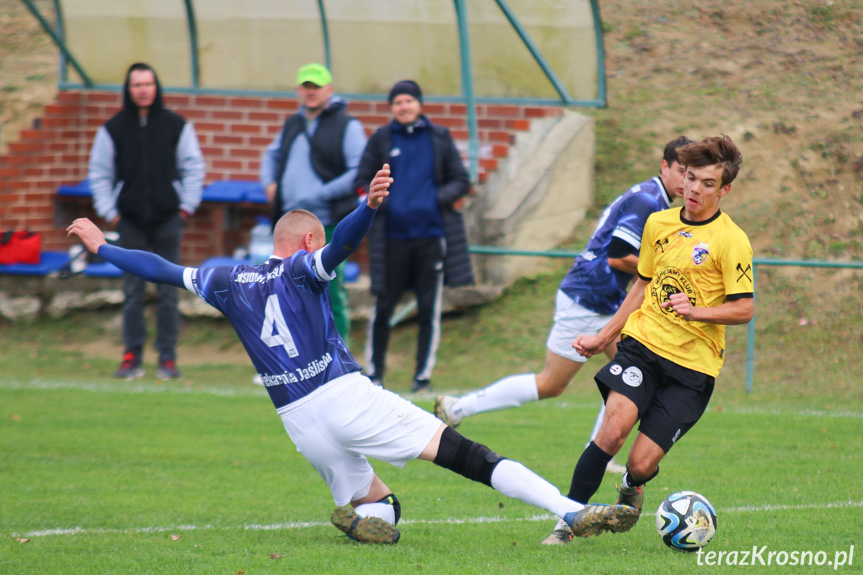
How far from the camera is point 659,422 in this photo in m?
4.65

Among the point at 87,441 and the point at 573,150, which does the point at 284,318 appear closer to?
the point at 87,441

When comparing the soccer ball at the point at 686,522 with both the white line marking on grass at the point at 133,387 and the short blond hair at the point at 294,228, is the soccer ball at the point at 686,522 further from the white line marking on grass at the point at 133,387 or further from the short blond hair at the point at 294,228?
the white line marking on grass at the point at 133,387

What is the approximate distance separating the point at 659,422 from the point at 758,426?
3408 mm

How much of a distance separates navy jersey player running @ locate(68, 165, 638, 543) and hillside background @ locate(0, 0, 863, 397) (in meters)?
5.03

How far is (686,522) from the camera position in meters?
4.43

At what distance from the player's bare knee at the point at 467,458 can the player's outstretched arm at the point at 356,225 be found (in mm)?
959

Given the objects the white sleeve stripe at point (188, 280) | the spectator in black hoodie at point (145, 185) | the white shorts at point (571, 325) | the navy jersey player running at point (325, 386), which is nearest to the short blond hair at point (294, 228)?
the navy jersey player running at point (325, 386)

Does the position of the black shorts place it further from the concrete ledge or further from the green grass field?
the concrete ledge

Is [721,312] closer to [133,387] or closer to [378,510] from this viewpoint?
[378,510]

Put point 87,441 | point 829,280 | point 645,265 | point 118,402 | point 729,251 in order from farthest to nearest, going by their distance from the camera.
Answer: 1. point 829,280
2. point 118,402
3. point 87,441
4. point 645,265
5. point 729,251

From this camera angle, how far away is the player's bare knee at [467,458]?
4598 mm

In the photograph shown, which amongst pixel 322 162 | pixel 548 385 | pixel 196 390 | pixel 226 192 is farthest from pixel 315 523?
pixel 226 192

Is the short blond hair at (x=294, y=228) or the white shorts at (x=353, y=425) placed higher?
the short blond hair at (x=294, y=228)

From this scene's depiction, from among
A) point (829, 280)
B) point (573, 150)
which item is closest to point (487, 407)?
point (829, 280)
